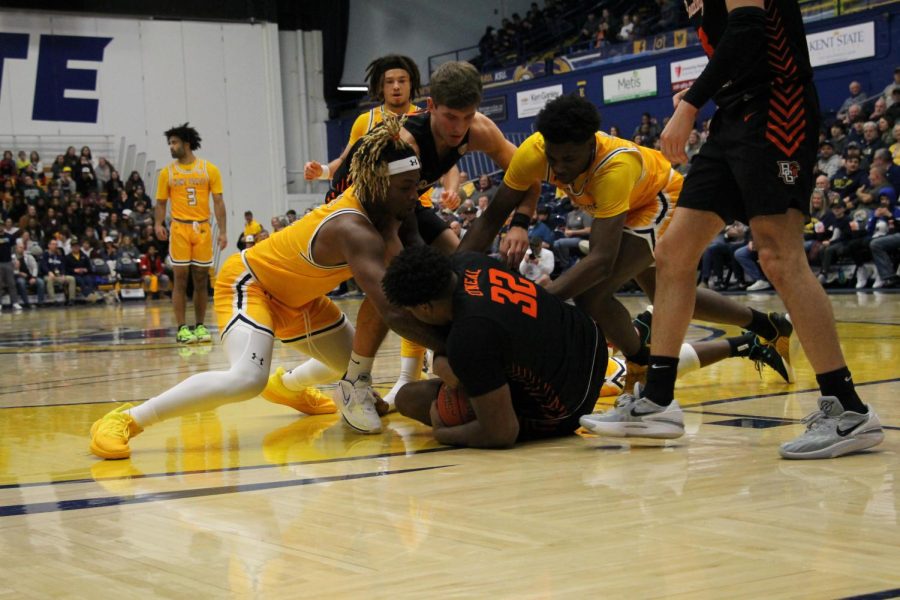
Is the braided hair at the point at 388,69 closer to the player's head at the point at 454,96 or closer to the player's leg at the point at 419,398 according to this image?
the player's head at the point at 454,96

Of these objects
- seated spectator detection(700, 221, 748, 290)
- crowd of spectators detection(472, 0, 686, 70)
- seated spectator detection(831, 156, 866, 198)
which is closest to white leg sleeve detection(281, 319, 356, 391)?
seated spectator detection(831, 156, 866, 198)

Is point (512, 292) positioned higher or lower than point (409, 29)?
lower

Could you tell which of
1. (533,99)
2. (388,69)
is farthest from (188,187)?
(533,99)

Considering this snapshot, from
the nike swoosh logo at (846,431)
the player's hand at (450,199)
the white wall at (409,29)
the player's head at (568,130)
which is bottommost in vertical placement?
the nike swoosh logo at (846,431)

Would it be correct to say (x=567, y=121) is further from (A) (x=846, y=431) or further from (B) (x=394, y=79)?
(B) (x=394, y=79)

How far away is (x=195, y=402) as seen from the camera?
14.6 feet

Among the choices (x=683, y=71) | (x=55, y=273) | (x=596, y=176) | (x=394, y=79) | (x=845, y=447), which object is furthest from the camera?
(x=55, y=273)

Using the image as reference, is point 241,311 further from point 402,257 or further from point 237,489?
point 237,489

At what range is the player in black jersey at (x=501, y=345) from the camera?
384 centimetres

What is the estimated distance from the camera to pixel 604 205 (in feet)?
15.2

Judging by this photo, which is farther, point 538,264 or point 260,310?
point 538,264

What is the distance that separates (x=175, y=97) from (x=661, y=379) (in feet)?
86.3

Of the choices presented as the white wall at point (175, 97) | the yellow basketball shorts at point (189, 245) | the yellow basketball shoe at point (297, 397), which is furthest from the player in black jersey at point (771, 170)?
the white wall at point (175, 97)

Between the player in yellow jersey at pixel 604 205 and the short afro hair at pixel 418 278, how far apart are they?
2.62ft
